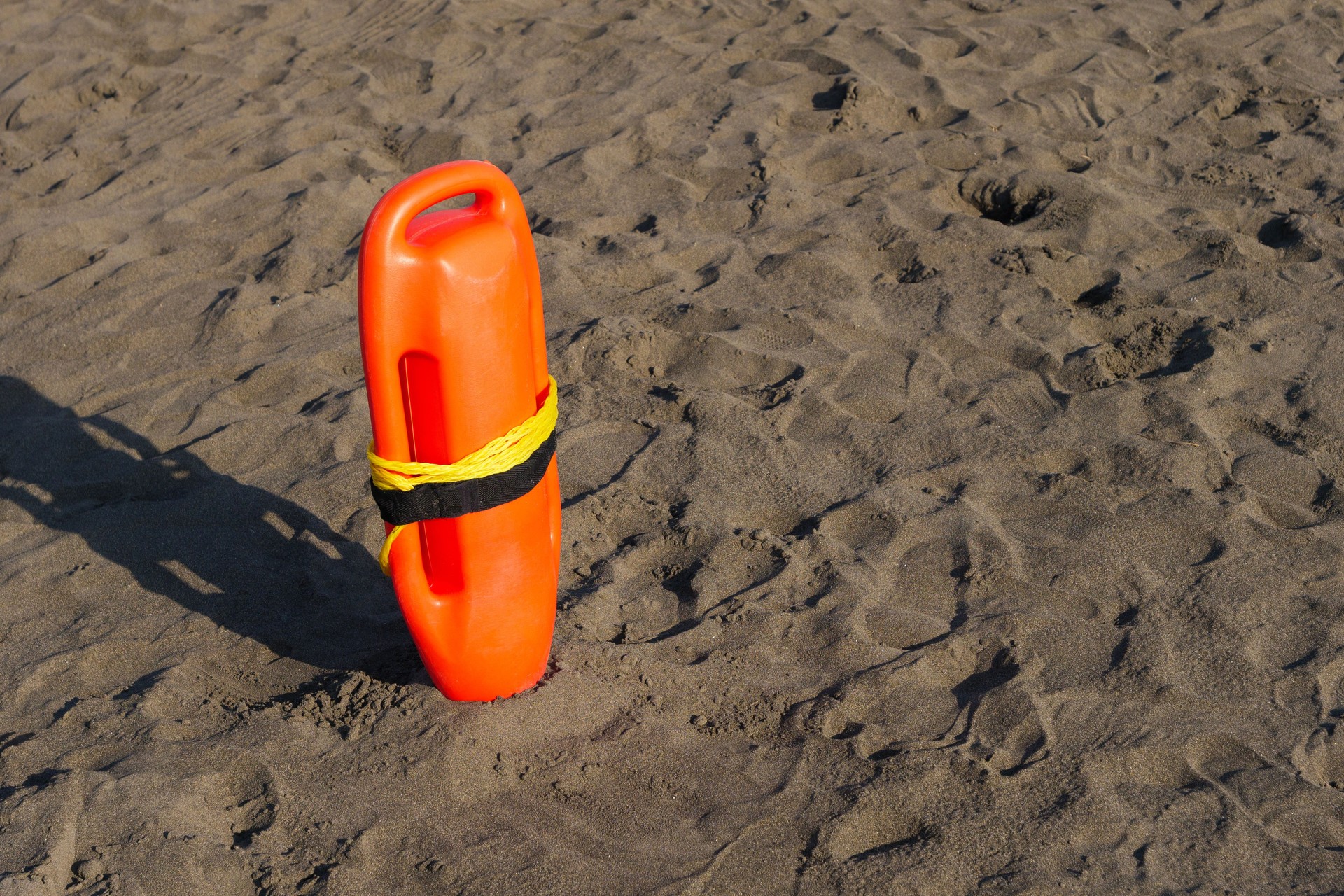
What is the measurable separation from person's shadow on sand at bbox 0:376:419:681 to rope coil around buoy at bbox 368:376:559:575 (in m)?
0.54

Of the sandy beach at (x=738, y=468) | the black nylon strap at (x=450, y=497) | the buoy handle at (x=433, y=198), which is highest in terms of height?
the buoy handle at (x=433, y=198)

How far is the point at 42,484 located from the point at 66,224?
161cm

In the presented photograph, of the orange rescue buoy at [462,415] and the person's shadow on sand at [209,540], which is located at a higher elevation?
the orange rescue buoy at [462,415]


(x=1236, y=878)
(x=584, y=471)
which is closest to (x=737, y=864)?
(x=1236, y=878)

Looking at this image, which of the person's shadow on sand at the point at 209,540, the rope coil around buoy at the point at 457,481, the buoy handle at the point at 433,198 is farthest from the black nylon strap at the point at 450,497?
the person's shadow on sand at the point at 209,540

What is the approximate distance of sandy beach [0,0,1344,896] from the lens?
211cm

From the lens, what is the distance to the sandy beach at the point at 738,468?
2.11 meters

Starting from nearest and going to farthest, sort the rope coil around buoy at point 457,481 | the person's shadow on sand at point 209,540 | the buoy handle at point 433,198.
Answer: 1. the buoy handle at point 433,198
2. the rope coil around buoy at point 457,481
3. the person's shadow on sand at point 209,540

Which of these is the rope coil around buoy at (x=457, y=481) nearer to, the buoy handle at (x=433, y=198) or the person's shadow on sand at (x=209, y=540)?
the buoy handle at (x=433, y=198)

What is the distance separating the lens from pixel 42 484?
312 cm

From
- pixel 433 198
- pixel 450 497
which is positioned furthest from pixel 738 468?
pixel 433 198

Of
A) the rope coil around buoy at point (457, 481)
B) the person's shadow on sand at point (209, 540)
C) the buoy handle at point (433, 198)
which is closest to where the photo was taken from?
the buoy handle at point (433, 198)

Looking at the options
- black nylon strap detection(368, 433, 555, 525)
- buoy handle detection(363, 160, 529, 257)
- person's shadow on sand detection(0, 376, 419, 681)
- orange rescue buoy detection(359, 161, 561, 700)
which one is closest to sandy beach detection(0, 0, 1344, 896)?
person's shadow on sand detection(0, 376, 419, 681)

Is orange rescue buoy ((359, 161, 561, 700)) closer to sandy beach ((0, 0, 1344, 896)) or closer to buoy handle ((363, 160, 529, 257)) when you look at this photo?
buoy handle ((363, 160, 529, 257))
